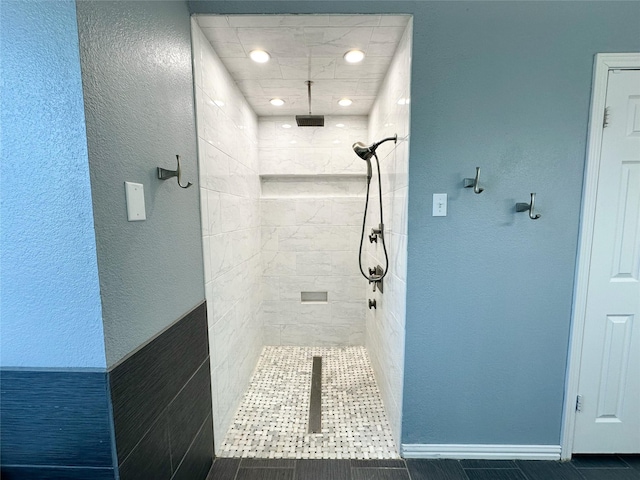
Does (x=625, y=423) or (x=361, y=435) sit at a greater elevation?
(x=625, y=423)

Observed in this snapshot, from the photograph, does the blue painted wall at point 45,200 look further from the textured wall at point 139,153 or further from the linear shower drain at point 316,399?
the linear shower drain at point 316,399

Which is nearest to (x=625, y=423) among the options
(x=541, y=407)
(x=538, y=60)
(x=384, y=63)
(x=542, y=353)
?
(x=541, y=407)

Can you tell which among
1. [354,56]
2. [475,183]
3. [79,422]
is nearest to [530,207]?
[475,183]

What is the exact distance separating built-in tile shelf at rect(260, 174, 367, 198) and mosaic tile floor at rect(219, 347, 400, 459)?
1601 mm

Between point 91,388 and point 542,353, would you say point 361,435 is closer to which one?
point 542,353

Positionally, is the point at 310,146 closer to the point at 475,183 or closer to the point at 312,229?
the point at 312,229

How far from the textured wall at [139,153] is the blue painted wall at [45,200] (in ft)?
0.10

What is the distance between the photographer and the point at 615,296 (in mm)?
1360

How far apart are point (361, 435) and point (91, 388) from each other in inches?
58.6

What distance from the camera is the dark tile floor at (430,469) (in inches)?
54.0

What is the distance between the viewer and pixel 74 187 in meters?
0.71

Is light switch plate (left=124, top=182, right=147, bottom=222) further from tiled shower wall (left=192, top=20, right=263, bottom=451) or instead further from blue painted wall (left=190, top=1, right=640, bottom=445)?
blue painted wall (left=190, top=1, right=640, bottom=445)

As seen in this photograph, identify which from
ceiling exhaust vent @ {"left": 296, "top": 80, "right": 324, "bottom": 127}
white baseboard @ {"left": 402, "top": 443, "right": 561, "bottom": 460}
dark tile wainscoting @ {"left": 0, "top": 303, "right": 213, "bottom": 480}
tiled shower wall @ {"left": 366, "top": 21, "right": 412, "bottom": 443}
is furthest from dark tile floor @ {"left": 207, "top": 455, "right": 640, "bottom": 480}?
ceiling exhaust vent @ {"left": 296, "top": 80, "right": 324, "bottom": 127}

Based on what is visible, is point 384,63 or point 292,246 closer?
point 384,63
